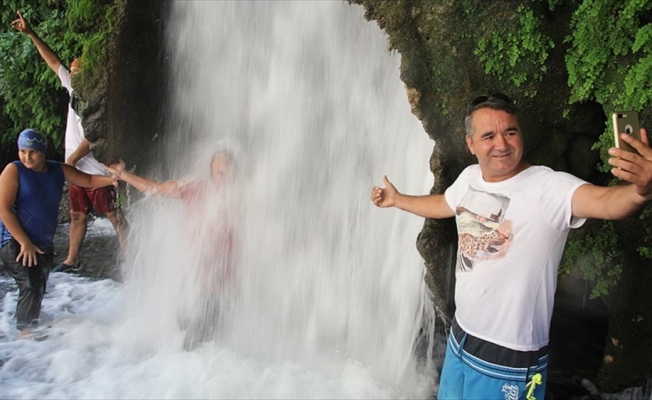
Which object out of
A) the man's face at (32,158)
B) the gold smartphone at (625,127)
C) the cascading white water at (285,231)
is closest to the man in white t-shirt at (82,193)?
the cascading white water at (285,231)

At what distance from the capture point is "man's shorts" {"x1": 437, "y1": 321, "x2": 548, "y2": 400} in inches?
115

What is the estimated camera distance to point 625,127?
239cm

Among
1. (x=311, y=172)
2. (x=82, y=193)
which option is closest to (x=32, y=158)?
(x=82, y=193)

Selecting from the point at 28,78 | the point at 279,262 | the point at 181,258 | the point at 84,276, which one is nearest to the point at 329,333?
the point at 279,262

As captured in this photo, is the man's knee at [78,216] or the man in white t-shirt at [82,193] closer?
the man in white t-shirt at [82,193]

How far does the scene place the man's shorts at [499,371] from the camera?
291 cm

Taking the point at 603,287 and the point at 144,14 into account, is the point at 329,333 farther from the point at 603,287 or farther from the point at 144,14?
the point at 144,14

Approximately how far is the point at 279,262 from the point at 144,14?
3029 mm

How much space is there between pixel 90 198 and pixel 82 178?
154 cm

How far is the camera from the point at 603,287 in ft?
13.8

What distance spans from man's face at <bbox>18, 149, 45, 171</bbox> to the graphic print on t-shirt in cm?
450

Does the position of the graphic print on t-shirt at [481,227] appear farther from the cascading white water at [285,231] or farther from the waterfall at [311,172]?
the waterfall at [311,172]

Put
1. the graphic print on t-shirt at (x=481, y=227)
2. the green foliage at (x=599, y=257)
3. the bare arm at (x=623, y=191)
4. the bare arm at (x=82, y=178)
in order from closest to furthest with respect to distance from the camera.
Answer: the bare arm at (x=623, y=191) → the graphic print on t-shirt at (x=481, y=227) → the green foliage at (x=599, y=257) → the bare arm at (x=82, y=178)

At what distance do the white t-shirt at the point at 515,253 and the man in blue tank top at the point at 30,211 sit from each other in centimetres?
432
